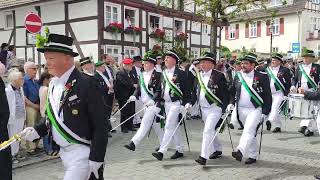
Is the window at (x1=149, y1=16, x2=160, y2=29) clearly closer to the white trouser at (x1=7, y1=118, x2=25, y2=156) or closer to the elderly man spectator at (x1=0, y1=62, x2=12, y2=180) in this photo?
the white trouser at (x1=7, y1=118, x2=25, y2=156)

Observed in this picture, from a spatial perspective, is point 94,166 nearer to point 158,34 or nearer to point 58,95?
point 58,95

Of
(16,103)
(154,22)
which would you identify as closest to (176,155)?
(16,103)

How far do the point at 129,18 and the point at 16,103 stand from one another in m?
17.7

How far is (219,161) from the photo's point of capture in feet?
27.0

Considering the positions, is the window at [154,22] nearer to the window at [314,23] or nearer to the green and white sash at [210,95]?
the green and white sash at [210,95]

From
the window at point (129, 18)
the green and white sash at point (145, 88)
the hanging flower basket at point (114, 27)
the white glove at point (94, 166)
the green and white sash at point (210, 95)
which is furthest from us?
the window at point (129, 18)

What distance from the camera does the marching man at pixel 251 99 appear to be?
25.9 ft

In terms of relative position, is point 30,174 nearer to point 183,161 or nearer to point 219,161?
point 183,161

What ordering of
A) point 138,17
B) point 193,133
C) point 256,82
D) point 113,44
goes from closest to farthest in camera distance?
point 256,82
point 193,133
point 113,44
point 138,17

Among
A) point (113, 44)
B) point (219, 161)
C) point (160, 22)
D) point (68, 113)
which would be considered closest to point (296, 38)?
point (160, 22)

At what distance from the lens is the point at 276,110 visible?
1152 cm

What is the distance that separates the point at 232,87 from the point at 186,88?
90cm

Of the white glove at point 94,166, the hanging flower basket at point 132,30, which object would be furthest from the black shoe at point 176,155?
the hanging flower basket at point 132,30

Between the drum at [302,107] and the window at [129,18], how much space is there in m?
17.2
